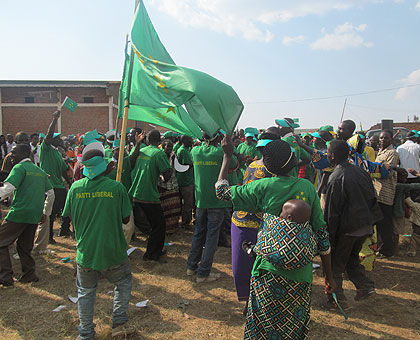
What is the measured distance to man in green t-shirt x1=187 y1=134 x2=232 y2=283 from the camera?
15.6 feet

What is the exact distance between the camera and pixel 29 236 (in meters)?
4.94

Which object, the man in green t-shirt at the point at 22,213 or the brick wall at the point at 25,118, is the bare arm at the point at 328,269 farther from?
the brick wall at the point at 25,118

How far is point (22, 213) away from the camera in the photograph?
4.70 meters

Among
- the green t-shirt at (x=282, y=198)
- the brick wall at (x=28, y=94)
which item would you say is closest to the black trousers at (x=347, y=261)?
the green t-shirt at (x=282, y=198)

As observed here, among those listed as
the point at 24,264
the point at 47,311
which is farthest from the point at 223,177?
the point at 24,264

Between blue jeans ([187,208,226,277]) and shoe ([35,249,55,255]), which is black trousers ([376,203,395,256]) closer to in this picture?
blue jeans ([187,208,226,277])

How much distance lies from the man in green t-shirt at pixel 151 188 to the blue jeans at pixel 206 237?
834 mm

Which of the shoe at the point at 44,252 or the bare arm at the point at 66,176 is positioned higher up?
the bare arm at the point at 66,176

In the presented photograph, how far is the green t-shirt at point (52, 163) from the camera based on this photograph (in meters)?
6.60

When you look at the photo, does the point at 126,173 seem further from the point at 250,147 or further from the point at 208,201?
the point at 250,147

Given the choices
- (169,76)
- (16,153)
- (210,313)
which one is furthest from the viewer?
(16,153)

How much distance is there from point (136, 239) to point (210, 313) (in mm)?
3403

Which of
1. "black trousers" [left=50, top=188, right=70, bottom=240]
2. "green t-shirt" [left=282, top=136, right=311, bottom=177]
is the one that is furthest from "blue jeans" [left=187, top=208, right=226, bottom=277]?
"black trousers" [left=50, top=188, right=70, bottom=240]

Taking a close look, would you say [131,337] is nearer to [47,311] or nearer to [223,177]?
[47,311]
